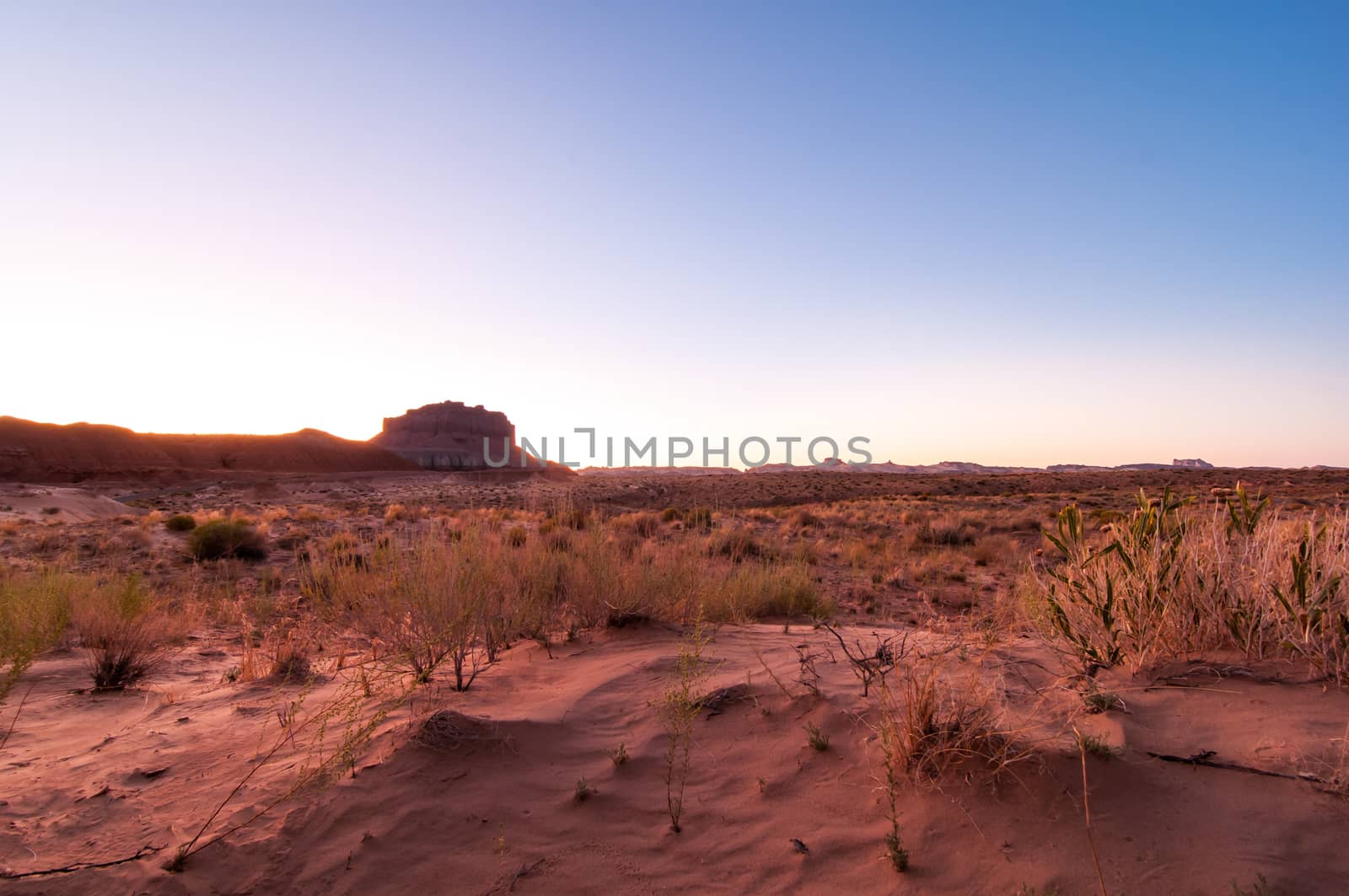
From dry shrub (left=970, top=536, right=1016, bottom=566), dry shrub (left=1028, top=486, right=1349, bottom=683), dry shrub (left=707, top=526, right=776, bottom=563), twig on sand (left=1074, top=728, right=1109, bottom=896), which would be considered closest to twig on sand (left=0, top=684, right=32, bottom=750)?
twig on sand (left=1074, top=728, right=1109, bottom=896)

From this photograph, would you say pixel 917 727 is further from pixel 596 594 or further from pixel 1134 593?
pixel 596 594

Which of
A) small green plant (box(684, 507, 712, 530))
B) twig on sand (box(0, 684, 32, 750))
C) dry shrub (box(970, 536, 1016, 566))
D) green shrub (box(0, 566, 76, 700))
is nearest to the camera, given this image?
twig on sand (box(0, 684, 32, 750))

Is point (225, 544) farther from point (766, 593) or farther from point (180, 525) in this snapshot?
point (766, 593)

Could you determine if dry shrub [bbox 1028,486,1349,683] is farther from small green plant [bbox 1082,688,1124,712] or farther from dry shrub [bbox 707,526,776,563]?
dry shrub [bbox 707,526,776,563]

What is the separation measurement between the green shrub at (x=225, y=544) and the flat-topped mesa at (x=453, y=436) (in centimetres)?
8226

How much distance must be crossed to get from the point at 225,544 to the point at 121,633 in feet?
30.3

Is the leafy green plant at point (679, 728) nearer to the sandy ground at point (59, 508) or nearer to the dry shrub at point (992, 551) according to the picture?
the dry shrub at point (992, 551)

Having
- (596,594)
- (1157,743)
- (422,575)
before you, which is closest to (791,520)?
(596,594)

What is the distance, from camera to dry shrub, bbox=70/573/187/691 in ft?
17.5

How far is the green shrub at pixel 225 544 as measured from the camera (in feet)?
43.5

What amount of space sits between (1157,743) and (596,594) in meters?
4.01

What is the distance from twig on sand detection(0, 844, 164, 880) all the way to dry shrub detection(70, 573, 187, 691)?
10.3 ft

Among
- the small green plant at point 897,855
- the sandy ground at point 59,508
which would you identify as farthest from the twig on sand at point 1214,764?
the sandy ground at point 59,508

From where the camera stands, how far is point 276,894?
2.58 metres
